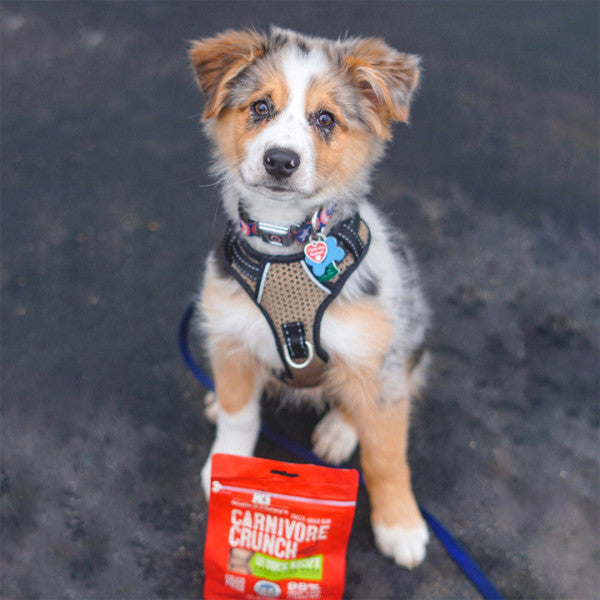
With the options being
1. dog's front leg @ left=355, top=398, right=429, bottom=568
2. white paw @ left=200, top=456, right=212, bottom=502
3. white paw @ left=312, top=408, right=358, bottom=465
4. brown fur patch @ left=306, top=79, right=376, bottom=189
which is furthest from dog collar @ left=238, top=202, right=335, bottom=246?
white paw @ left=200, top=456, right=212, bottom=502

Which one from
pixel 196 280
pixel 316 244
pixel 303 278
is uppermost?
pixel 316 244

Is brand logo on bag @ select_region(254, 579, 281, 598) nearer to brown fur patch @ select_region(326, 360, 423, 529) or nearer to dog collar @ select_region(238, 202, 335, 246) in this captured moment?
brown fur patch @ select_region(326, 360, 423, 529)

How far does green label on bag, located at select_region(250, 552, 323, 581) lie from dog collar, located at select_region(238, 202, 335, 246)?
1.04 meters

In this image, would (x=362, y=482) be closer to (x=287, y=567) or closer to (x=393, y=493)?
(x=393, y=493)

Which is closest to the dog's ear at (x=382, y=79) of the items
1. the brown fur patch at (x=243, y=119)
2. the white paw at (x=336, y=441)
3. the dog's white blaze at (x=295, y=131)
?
the dog's white blaze at (x=295, y=131)

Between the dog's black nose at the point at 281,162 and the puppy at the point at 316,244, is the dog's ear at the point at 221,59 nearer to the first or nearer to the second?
the puppy at the point at 316,244

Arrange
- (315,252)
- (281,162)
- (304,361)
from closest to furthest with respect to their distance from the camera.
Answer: (281,162), (315,252), (304,361)

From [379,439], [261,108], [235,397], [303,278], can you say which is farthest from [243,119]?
[379,439]

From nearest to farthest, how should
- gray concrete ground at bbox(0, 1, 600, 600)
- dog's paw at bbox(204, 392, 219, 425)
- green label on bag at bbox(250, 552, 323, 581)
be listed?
1. green label on bag at bbox(250, 552, 323, 581)
2. gray concrete ground at bbox(0, 1, 600, 600)
3. dog's paw at bbox(204, 392, 219, 425)

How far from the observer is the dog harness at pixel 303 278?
2.08 m

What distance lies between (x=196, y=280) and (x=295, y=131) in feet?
5.22

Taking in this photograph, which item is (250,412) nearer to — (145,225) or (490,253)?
(145,225)

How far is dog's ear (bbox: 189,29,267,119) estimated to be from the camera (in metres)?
1.99

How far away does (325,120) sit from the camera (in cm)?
196
